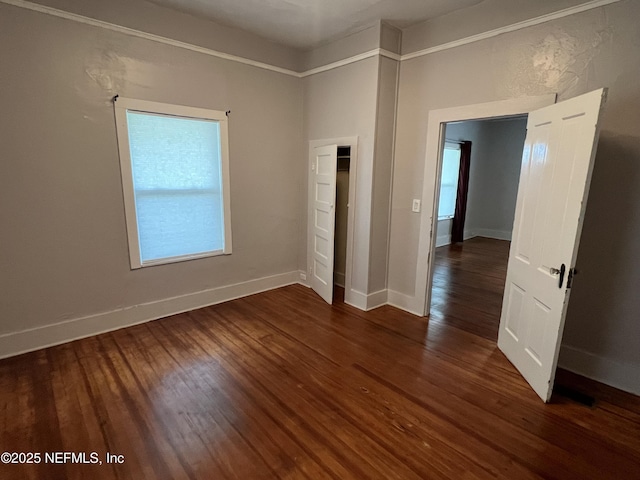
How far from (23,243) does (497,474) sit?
3.70 metres

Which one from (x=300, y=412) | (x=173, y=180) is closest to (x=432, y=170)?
(x=300, y=412)

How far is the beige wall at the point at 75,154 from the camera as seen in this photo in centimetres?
254

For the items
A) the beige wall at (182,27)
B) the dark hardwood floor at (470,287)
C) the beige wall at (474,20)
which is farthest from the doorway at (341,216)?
the beige wall at (474,20)

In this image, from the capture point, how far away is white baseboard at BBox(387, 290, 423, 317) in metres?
3.59

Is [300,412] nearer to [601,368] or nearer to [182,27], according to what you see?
[601,368]

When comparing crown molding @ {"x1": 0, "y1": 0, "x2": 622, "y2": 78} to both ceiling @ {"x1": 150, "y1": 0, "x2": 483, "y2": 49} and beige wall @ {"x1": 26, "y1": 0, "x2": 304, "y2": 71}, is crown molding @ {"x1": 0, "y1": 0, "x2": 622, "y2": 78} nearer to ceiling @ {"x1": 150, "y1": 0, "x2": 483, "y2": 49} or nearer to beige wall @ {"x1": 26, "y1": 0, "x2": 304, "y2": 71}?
beige wall @ {"x1": 26, "y1": 0, "x2": 304, "y2": 71}

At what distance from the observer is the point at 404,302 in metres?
3.72

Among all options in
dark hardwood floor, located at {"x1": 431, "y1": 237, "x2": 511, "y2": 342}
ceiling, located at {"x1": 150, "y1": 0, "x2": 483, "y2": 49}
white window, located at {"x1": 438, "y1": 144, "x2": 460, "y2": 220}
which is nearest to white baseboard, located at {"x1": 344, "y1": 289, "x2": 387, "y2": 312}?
dark hardwood floor, located at {"x1": 431, "y1": 237, "x2": 511, "y2": 342}

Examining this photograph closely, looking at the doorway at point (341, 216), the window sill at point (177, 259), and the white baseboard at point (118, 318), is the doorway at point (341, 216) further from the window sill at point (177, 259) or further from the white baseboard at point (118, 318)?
the window sill at point (177, 259)

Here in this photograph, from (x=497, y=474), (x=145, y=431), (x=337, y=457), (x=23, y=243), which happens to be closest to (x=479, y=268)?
(x=497, y=474)

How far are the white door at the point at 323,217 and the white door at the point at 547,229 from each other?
186 centimetres

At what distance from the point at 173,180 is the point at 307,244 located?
A: 1.85 m

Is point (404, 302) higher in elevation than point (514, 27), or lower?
lower

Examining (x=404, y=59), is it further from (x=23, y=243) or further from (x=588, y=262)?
(x=23, y=243)
